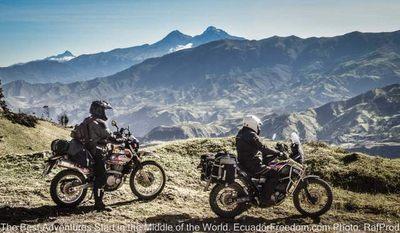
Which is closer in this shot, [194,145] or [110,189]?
[110,189]

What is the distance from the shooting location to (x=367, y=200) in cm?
1530

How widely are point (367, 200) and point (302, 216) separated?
11.3ft

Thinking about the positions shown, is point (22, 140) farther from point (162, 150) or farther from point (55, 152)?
point (55, 152)

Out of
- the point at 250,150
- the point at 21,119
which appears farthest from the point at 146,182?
the point at 21,119

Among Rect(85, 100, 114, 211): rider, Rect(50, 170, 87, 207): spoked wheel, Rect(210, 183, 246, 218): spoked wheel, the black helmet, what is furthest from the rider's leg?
Rect(210, 183, 246, 218): spoked wheel

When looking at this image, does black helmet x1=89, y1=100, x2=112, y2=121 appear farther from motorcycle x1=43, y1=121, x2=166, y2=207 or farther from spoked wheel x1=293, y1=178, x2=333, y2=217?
spoked wheel x1=293, y1=178, x2=333, y2=217

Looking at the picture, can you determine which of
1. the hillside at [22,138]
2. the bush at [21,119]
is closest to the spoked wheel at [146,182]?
the hillside at [22,138]

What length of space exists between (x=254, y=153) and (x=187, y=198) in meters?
3.40

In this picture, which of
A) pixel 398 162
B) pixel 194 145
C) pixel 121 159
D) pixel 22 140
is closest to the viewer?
pixel 121 159

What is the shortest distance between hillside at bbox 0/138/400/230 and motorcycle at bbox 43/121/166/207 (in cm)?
40

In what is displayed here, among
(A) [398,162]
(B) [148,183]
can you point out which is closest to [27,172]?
(B) [148,183]

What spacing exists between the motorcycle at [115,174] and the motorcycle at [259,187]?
2.67 metres

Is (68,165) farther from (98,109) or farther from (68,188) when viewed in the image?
(98,109)

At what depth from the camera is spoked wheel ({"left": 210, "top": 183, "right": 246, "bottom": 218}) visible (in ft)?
43.3
